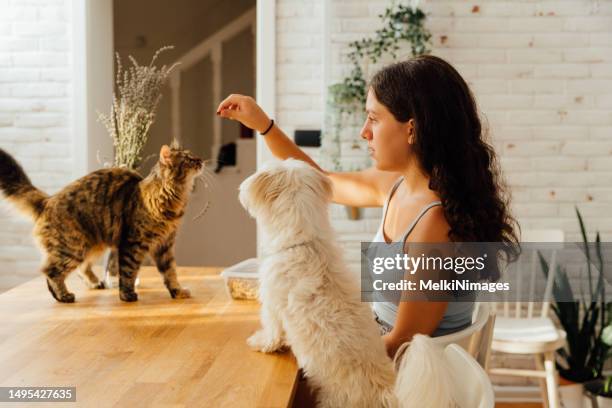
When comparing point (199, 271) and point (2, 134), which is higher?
point (2, 134)

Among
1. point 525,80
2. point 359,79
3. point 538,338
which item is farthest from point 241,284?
point 525,80

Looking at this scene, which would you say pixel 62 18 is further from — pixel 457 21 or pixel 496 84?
pixel 496 84

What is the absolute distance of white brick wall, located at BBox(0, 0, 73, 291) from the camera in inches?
154

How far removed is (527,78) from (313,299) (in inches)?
109

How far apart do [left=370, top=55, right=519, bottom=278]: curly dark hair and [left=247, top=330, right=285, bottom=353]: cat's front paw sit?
1.66ft

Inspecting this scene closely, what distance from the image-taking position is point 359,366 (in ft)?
4.76

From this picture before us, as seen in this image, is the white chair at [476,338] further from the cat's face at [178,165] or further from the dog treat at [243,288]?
the cat's face at [178,165]

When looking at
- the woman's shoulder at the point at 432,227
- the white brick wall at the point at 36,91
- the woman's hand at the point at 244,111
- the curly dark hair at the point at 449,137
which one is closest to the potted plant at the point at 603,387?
the curly dark hair at the point at 449,137

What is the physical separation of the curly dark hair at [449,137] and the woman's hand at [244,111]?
19.2 inches

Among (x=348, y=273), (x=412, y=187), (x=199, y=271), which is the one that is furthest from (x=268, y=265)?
(x=199, y=271)

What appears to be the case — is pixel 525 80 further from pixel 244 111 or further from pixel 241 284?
pixel 241 284

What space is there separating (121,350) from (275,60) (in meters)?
2.55

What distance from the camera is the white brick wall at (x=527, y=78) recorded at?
3760 millimetres

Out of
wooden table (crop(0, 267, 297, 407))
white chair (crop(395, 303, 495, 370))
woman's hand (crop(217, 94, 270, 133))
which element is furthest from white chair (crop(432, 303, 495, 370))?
woman's hand (crop(217, 94, 270, 133))
